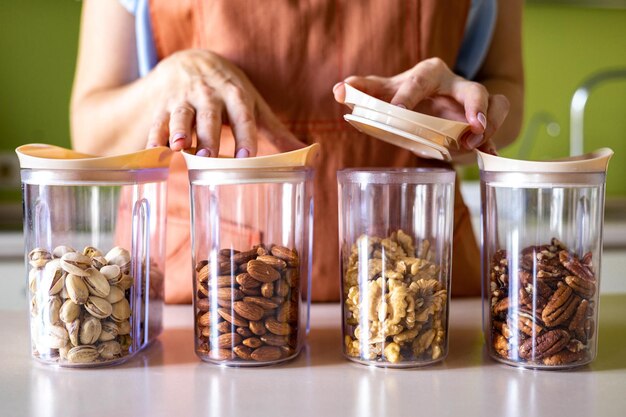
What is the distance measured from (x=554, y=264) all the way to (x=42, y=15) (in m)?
1.83

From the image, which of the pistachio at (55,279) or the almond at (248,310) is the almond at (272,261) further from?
the pistachio at (55,279)

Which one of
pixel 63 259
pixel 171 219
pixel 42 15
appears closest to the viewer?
pixel 63 259

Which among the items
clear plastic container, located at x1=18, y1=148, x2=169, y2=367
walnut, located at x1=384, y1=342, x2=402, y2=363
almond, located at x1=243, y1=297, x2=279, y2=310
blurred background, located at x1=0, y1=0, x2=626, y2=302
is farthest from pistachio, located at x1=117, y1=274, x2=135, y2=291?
blurred background, located at x1=0, y1=0, x2=626, y2=302

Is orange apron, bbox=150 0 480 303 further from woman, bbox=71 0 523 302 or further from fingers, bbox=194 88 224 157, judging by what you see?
fingers, bbox=194 88 224 157

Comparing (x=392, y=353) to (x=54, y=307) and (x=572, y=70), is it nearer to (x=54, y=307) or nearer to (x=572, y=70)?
(x=54, y=307)

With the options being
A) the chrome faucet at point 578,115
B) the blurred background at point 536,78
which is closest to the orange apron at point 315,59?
the blurred background at point 536,78

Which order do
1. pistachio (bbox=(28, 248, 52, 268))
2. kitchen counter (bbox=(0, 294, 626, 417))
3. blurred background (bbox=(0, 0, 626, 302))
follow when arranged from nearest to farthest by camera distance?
kitchen counter (bbox=(0, 294, 626, 417)), pistachio (bbox=(28, 248, 52, 268)), blurred background (bbox=(0, 0, 626, 302))

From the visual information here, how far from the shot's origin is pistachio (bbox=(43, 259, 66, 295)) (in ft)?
1.94

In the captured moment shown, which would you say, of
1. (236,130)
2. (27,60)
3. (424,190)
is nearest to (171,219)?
(236,130)

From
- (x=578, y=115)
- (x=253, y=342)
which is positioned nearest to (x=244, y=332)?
(x=253, y=342)

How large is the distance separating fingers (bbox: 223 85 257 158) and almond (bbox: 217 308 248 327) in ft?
0.45

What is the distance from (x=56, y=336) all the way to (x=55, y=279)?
47 millimetres

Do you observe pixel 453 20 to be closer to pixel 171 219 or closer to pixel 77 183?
pixel 171 219

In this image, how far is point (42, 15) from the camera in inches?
81.7
